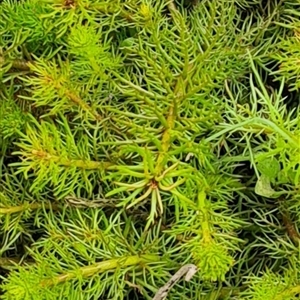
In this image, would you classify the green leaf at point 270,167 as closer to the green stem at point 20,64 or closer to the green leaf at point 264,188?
the green leaf at point 264,188

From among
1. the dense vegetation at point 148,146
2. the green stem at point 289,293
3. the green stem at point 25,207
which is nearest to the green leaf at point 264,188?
the dense vegetation at point 148,146

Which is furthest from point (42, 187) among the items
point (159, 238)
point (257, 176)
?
point (257, 176)

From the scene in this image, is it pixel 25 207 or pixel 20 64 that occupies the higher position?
pixel 20 64

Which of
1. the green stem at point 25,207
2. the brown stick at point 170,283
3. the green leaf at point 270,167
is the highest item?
the green leaf at point 270,167

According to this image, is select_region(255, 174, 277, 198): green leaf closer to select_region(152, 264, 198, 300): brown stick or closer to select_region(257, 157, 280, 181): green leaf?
select_region(257, 157, 280, 181): green leaf

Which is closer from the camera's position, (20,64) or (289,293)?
(289,293)

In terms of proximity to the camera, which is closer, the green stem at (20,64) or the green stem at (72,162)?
the green stem at (72,162)

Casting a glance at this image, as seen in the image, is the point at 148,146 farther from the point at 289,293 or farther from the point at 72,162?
the point at 289,293

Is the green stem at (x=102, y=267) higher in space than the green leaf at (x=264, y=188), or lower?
lower

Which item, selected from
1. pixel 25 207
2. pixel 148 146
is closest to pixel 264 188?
pixel 148 146
